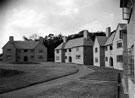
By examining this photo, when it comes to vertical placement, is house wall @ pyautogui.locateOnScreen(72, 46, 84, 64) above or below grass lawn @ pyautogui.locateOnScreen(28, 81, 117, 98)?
above

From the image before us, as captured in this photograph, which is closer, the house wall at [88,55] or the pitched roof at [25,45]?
the house wall at [88,55]

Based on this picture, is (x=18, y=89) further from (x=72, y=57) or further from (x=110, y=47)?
(x=72, y=57)

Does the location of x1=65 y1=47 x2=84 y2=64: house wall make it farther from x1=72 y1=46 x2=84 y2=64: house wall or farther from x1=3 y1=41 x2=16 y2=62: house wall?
x1=3 y1=41 x2=16 y2=62: house wall

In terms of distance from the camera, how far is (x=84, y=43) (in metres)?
44.1

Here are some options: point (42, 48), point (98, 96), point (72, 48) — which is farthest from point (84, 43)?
point (98, 96)

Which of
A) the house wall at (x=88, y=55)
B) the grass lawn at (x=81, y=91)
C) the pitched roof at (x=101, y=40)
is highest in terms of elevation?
the pitched roof at (x=101, y=40)

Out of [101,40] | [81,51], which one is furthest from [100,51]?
[81,51]

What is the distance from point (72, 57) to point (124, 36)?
37.9 metres

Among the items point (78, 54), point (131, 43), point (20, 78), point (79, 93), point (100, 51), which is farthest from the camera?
point (78, 54)

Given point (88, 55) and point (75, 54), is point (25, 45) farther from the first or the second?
point (88, 55)

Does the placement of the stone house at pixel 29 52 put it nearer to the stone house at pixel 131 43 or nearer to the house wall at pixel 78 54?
the house wall at pixel 78 54

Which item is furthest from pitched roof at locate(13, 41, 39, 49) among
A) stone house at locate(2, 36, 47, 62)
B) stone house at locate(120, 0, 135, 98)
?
stone house at locate(120, 0, 135, 98)

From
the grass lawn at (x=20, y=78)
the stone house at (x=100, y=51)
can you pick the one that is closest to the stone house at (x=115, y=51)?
the stone house at (x=100, y=51)

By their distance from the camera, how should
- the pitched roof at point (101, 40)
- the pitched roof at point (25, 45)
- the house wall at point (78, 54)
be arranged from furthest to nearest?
the pitched roof at point (25, 45)
the house wall at point (78, 54)
the pitched roof at point (101, 40)
